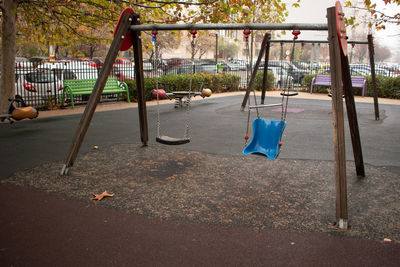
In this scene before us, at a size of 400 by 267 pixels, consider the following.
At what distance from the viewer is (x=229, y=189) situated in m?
4.53

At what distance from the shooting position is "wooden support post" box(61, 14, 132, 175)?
16.2ft

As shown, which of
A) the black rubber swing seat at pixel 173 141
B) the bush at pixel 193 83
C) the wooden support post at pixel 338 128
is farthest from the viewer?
the bush at pixel 193 83

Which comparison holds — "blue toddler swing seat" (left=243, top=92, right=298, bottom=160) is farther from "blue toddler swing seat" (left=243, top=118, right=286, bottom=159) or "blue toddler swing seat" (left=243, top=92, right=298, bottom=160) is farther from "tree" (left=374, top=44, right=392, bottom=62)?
"tree" (left=374, top=44, right=392, bottom=62)

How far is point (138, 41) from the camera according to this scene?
5.71m

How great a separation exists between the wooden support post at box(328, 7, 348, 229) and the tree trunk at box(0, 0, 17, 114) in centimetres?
846

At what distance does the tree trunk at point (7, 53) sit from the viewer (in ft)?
30.4

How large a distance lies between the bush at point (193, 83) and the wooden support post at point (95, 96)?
7.27 meters

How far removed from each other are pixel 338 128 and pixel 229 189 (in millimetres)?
1560

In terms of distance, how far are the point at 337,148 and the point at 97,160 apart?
12.0 feet

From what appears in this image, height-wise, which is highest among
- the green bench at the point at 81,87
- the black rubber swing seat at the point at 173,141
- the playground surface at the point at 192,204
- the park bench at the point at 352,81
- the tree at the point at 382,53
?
the tree at the point at 382,53

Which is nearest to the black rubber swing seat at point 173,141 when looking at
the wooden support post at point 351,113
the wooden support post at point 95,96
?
the wooden support post at point 95,96

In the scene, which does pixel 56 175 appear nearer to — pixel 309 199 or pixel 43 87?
pixel 309 199

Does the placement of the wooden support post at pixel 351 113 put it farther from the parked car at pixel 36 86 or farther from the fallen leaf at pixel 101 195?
the parked car at pixel 36 86

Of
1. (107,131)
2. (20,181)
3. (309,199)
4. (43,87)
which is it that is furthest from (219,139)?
(43,87)
